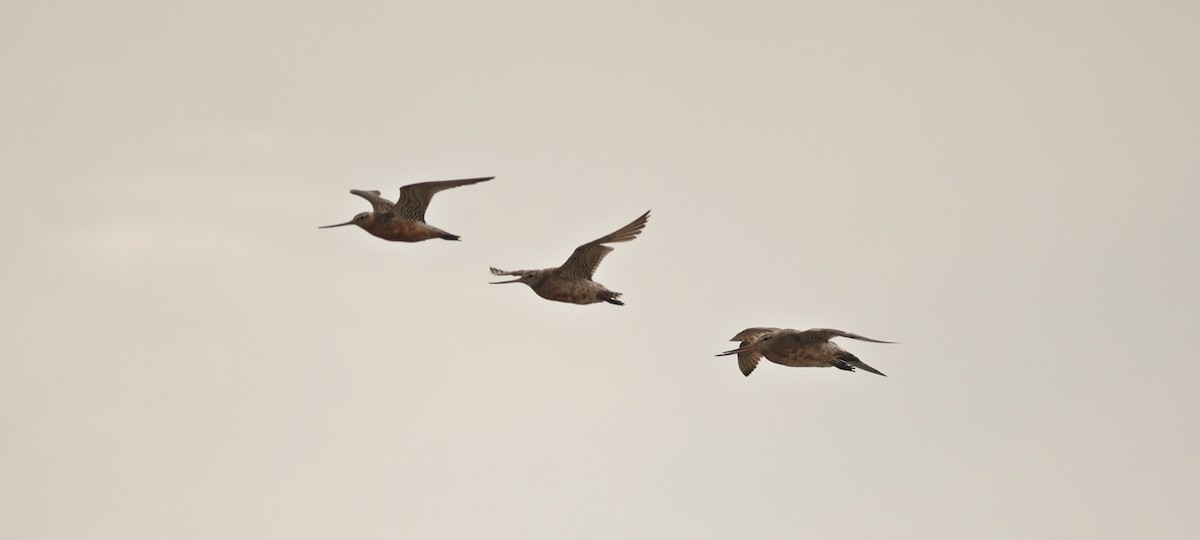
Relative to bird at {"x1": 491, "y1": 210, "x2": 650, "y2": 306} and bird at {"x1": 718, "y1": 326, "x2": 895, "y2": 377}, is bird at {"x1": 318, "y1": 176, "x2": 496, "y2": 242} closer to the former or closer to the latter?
bird at {"x1": 491, "y1": 210, "x2": 650, "y2": 306}

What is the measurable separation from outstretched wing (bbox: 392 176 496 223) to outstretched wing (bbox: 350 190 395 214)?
247 mm

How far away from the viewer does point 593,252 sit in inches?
1127

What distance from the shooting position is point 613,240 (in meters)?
28.3

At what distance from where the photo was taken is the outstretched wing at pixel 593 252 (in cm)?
2811

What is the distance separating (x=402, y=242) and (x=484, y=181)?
387 cm

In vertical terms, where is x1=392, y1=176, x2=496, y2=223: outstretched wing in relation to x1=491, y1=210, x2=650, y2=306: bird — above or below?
above

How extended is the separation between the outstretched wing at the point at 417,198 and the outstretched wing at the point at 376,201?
0.81ft

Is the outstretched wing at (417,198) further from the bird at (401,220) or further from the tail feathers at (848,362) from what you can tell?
the tail feathers at (848,362)

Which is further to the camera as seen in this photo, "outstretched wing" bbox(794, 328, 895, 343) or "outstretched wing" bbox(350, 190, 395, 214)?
"outstretched wing" bbox(350, 190, 395, 214)

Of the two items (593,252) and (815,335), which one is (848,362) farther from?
(593,252)

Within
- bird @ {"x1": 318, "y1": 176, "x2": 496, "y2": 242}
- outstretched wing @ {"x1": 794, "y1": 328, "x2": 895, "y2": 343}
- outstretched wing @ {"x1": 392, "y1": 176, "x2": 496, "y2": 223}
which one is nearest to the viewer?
outstretched wing @ {"x1": 794, "y1": 328, "x2": 895, "y2": 343}

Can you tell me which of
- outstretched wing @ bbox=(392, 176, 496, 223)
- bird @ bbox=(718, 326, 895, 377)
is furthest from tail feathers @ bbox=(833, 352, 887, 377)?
outstretched wing @ bbox=(392, 176, 496, 223)

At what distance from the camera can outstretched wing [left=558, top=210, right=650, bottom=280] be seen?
92.2 ft

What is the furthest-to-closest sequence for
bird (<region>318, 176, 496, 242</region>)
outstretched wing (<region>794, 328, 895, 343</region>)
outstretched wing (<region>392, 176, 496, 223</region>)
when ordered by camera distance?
bird (<region>318, 176, 496, 242</region>), outstretched wing (<region>392, 176, 496, 223</region>), outstretched wing (<region>794, 328, 895, 343</region>)
